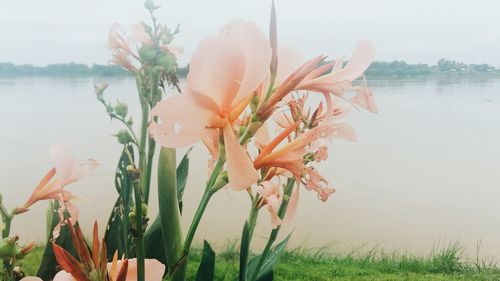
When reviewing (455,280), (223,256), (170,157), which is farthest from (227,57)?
(455,280)

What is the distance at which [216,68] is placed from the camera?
25cm

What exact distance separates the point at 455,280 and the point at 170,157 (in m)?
1.40

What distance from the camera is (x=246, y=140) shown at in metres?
0.27

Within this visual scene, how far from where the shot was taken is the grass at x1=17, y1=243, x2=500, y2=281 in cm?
157

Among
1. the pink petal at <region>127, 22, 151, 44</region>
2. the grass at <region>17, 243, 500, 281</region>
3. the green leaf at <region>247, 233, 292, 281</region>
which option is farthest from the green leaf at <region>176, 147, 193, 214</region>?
the grass at <region>17, 243, 500, 281</region>

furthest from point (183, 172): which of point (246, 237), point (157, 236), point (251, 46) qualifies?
point (251, 46)

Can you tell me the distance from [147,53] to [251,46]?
3.0 inches

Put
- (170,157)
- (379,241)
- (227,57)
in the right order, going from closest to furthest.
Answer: (227,57) → (170,157) → (379,241)

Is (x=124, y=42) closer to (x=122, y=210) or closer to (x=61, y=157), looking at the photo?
(x=61, y=157)

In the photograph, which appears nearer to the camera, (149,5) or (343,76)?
(343,76)

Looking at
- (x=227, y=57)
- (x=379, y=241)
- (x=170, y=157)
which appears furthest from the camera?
(x=379, y=241)

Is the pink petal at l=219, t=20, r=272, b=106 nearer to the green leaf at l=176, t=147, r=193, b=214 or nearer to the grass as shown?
the green leaf at l=176, t=147, r=193, b=214

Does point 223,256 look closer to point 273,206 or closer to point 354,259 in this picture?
point 354,259

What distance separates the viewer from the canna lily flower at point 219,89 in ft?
0.81
